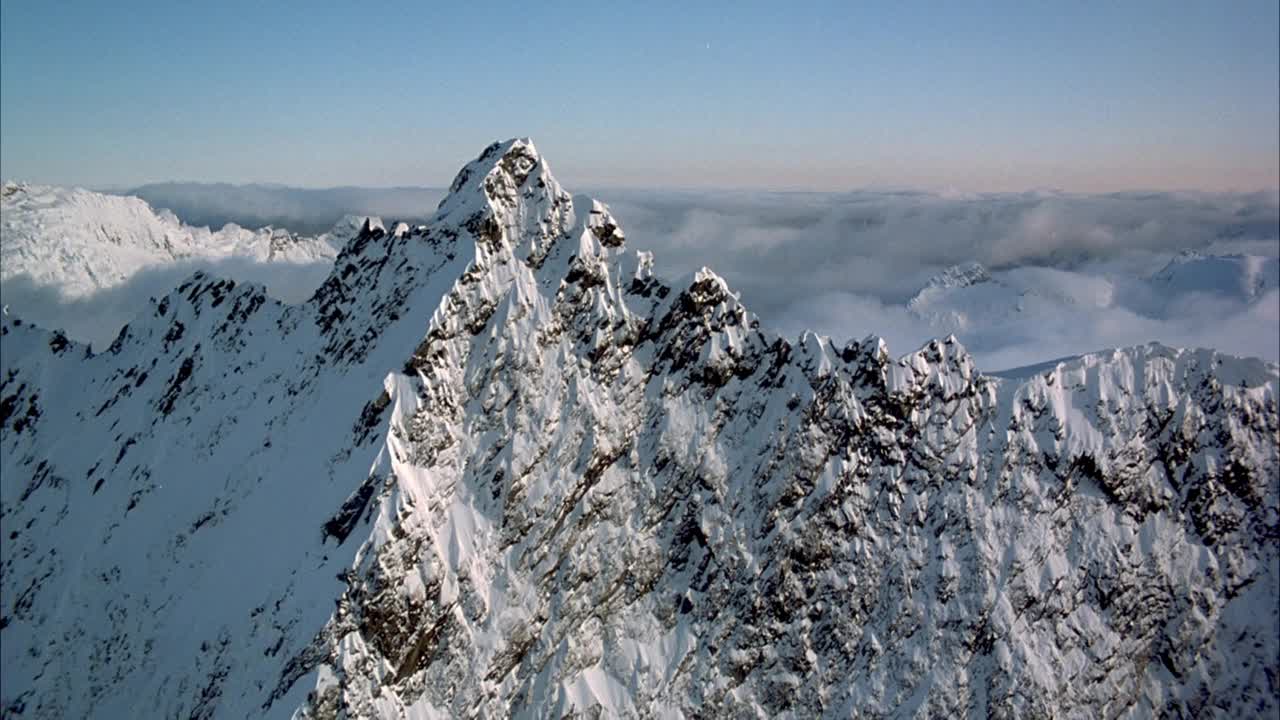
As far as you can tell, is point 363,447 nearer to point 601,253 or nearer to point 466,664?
point 466,664

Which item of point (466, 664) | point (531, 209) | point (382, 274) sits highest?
point (531, 209)

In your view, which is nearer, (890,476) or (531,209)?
(531,209)

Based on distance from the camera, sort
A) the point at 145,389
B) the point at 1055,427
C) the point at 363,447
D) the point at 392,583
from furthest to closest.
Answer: the point at 145,389 → the point at 1055,427 → the point at 363,447 → the point at 392,583

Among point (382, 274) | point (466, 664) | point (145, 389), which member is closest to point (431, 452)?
point (466, 664)

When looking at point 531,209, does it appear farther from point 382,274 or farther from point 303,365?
point 303,365

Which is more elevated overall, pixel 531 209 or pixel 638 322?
pixel 531 209

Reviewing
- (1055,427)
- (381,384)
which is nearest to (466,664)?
(381,384)

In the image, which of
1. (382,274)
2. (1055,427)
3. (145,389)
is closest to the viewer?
(382,274)
